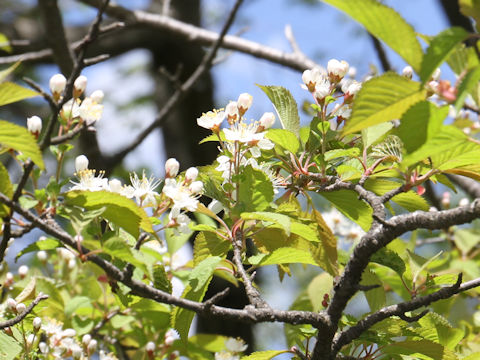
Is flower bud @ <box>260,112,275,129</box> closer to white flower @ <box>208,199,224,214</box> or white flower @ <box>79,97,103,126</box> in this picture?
white flower @ <box>208,199,224,214</box>

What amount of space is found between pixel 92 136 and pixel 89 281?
880 mm

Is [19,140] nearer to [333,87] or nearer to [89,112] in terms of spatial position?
[89,112]

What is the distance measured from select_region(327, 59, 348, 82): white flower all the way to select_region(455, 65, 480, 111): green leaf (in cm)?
44

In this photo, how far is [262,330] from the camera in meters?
6.47

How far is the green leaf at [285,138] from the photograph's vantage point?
1043mm

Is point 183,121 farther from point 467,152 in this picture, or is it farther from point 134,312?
point 467,152

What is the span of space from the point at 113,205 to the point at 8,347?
0.39m

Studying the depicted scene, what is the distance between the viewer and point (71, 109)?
3.45 ft

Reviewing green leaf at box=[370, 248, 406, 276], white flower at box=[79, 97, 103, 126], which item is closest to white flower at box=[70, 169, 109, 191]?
white flower at box=[79, 97, 103, 126]

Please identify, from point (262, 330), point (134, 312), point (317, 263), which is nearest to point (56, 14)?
point (134, 312)

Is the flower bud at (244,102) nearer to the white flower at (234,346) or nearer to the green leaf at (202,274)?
the green leaf at (202,274)

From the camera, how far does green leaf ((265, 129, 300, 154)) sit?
3.42ft

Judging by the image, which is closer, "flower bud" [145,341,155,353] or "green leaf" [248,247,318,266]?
"green leaf" [248,247,318,266]

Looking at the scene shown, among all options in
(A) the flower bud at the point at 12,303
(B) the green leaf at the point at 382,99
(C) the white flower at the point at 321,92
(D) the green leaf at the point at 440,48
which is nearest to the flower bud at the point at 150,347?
(A) the flower bud at the point at 12,303
